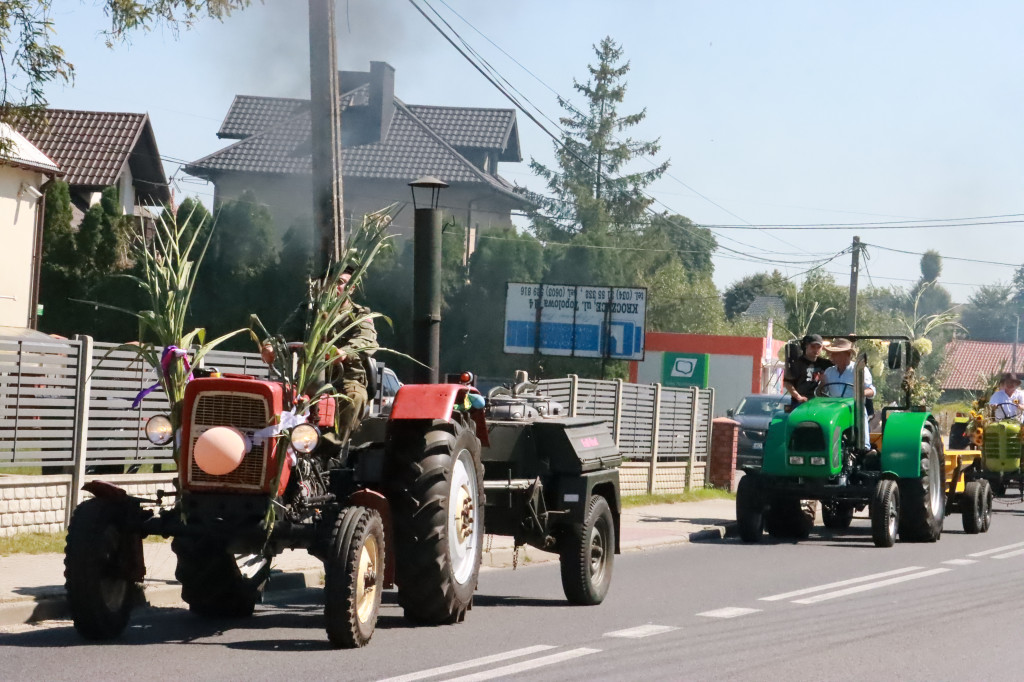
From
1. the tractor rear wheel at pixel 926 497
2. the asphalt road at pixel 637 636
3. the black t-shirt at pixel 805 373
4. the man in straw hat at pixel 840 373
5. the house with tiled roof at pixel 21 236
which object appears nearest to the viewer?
the asphalt road at pixel 637 636

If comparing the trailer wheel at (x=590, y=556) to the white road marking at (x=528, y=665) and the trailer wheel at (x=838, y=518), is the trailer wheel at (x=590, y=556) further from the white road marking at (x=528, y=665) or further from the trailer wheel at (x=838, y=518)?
the trailer wheel at (x=838, y=518)

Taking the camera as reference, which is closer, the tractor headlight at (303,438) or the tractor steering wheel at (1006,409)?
the tractor headlight at (303,438)

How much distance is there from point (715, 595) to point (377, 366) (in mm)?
3807

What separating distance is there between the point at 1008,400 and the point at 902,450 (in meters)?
7.22

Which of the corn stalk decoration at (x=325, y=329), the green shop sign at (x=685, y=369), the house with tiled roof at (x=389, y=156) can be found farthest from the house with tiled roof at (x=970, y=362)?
the corn stalk decoration at (x=325, y=329)

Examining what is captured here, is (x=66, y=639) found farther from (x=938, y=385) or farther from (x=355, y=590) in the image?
(x=938, y=385)

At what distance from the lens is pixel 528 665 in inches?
316

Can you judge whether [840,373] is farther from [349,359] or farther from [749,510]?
[349,359]

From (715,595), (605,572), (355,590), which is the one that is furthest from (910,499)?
(355,590)

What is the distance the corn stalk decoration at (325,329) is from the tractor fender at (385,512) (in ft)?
1.91

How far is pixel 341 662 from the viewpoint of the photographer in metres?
7.78

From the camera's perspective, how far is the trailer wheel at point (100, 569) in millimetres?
7855

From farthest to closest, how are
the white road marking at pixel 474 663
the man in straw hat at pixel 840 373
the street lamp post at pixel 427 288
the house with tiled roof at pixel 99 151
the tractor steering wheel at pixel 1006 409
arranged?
1. the house with tiled roof at pixel 99 151
2. the tractor steering wheel at pixel 1006 409
3. the man in straw hat at pixel 840 373
4. the street lamp post at pixel 427 288
5. the white road marking at pixel 474 663

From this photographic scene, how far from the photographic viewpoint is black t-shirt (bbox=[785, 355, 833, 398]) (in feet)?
56.3
